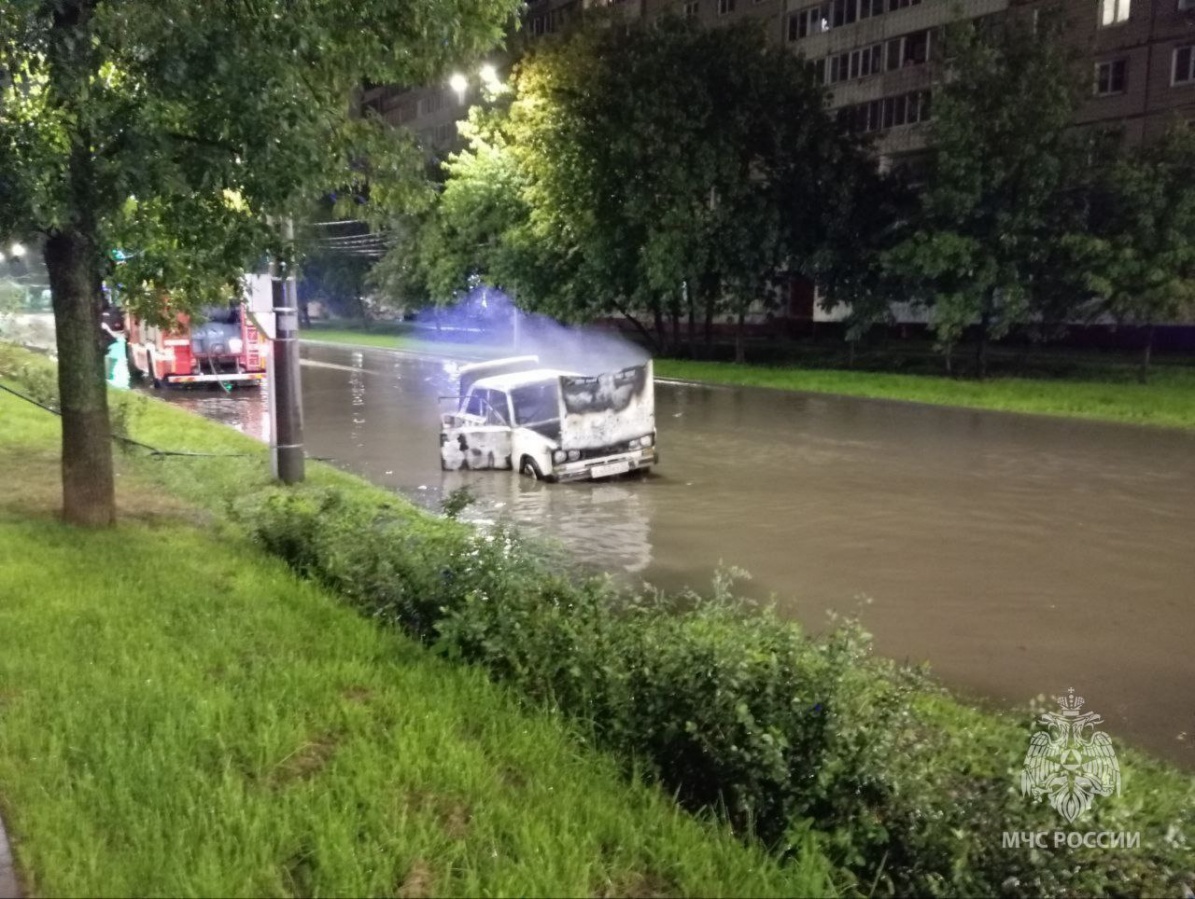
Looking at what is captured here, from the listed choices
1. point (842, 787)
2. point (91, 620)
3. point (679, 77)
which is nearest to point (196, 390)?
point (679, 77)

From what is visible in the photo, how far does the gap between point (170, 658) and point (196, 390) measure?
73.3 ft

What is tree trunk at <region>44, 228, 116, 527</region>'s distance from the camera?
26.8 feet

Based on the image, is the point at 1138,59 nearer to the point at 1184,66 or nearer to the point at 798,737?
the point at 1184,66

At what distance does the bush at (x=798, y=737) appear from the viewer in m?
3.41

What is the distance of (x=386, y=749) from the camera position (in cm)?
436

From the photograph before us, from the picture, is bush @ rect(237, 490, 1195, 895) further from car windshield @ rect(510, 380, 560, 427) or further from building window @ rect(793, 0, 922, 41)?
building window @ rect(793, 0, 922, 41)

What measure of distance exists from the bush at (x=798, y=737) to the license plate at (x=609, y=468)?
788cm

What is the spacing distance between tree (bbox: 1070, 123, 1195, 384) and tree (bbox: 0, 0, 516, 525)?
21.6 metres

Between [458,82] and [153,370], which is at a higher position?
[458,82]

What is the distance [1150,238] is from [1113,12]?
60.2ft

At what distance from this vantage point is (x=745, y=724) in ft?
12.8

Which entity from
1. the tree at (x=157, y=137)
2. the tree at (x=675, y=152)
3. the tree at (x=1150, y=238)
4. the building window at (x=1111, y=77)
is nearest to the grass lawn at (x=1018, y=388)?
the tree at (x=1150, y=238)

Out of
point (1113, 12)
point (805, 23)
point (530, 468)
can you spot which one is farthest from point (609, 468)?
point (805, 23)

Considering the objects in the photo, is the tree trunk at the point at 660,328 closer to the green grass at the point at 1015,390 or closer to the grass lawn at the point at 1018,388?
the grass lawn at the point at 1018,388
